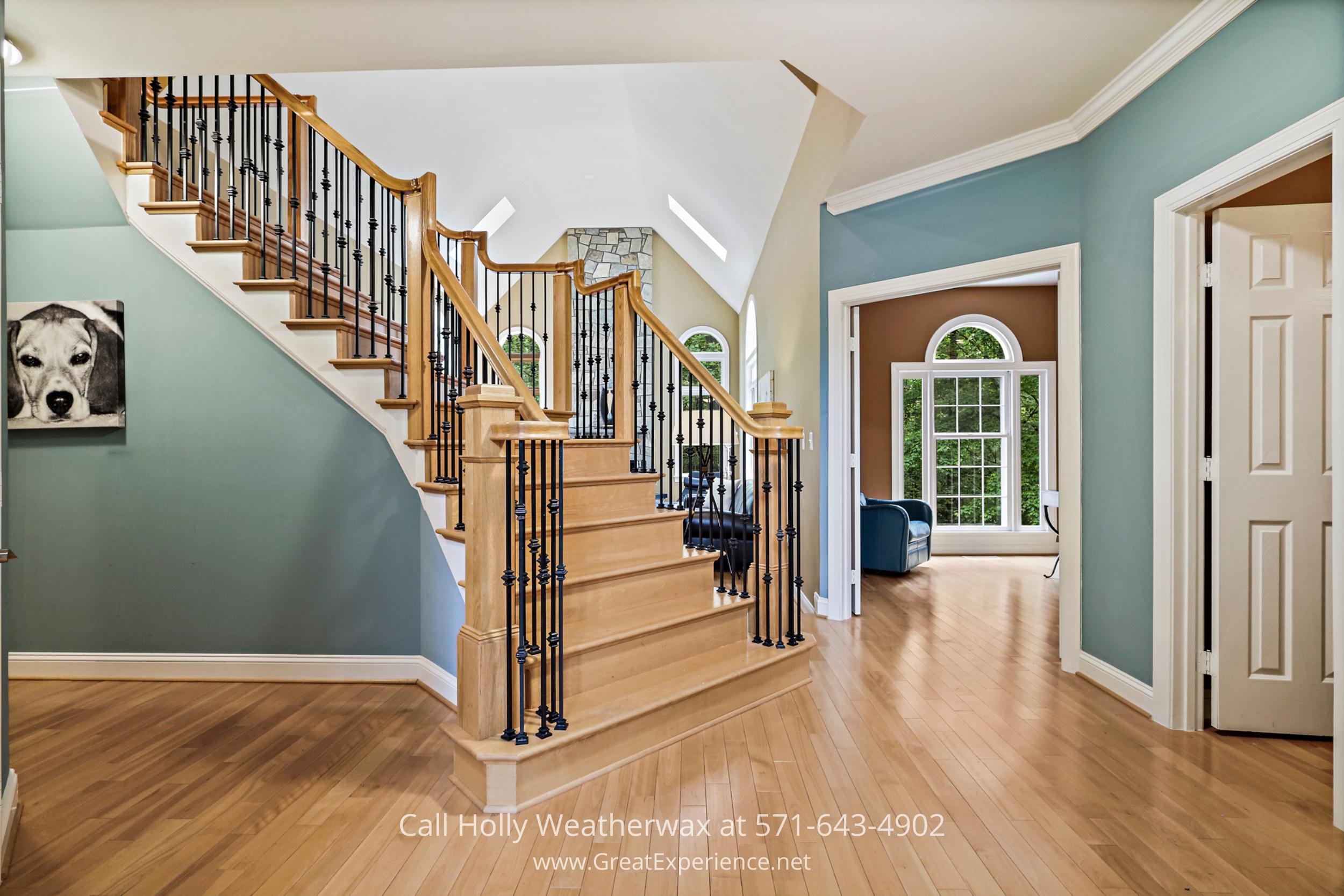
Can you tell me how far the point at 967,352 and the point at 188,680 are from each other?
7422 millimetres

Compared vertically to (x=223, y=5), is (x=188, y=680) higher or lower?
lower

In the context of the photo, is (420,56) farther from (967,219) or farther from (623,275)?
(967,219)

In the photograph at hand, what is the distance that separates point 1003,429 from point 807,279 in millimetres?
3994

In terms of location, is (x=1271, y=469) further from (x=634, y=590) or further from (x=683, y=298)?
(x=683, y=298)

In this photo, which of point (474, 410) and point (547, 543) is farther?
point (547, 543)

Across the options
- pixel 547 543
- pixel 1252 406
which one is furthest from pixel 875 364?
pixel 547 543

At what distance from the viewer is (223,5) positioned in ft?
7.62

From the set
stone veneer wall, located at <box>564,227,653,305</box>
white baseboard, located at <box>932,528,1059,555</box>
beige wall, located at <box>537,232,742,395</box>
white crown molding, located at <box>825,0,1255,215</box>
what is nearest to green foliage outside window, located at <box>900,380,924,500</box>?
white baseboard, located at <box>932,528,1059,555</box>

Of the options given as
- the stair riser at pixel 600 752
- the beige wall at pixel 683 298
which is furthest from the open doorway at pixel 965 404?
Result: the stair riser at pixel 600 752

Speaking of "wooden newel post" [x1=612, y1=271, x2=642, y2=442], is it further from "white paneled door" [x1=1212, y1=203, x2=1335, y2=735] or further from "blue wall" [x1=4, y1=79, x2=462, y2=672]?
"white paneled door" [x1=1212, y1=203, x2=1335, y2=735]

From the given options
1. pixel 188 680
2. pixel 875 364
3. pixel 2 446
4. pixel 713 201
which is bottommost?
pixel 188 680

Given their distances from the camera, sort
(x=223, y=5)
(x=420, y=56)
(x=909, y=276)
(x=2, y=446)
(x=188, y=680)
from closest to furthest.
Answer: (x=2, y=446)
(x=223, y=5)
(x=420, y=56)
(x=188, y=680)
(x=909, y=276)

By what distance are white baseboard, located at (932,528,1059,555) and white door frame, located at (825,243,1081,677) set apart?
136 inches

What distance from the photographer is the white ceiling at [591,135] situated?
16.3 feet
